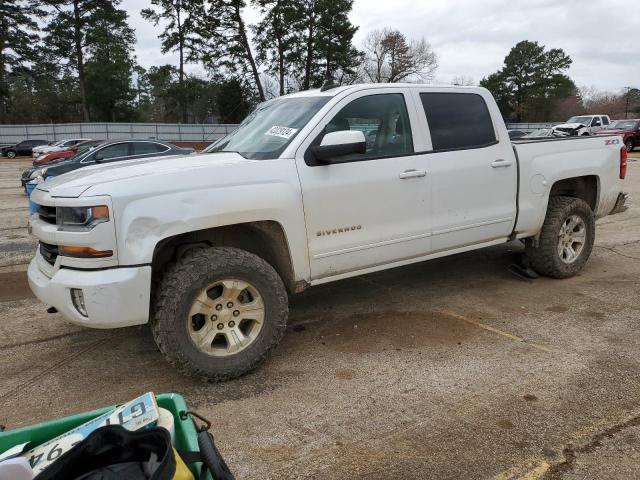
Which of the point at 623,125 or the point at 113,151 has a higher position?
the point at 623,125

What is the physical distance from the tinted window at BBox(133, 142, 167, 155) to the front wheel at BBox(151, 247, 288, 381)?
12.6 meters

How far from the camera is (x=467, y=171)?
15.4ft

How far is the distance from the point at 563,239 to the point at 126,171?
175 inches

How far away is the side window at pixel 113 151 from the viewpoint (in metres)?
14.8

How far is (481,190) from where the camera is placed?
4801mm

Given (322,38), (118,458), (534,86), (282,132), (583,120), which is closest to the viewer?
(118,458)

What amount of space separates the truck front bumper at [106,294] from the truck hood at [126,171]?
0.52 meters

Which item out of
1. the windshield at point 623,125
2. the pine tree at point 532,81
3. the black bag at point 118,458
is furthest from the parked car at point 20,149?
the pine tree at point 532,81

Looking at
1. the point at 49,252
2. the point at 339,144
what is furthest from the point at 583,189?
the point at 49,252

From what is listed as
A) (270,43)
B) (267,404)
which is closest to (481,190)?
(267,404)

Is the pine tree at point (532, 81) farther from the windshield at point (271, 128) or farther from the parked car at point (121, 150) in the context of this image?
the windshield at point (271, 128)

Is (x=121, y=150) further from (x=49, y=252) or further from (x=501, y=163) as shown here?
(x=501, y=163)

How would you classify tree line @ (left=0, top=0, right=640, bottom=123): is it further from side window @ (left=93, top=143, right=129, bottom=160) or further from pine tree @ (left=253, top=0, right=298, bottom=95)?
side window @ (left=93, top=143, right=129, bottom=160)

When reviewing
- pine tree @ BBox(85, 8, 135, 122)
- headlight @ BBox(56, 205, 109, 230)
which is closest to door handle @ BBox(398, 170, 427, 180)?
headlight @ BBox(56, 205, 109, 230)
